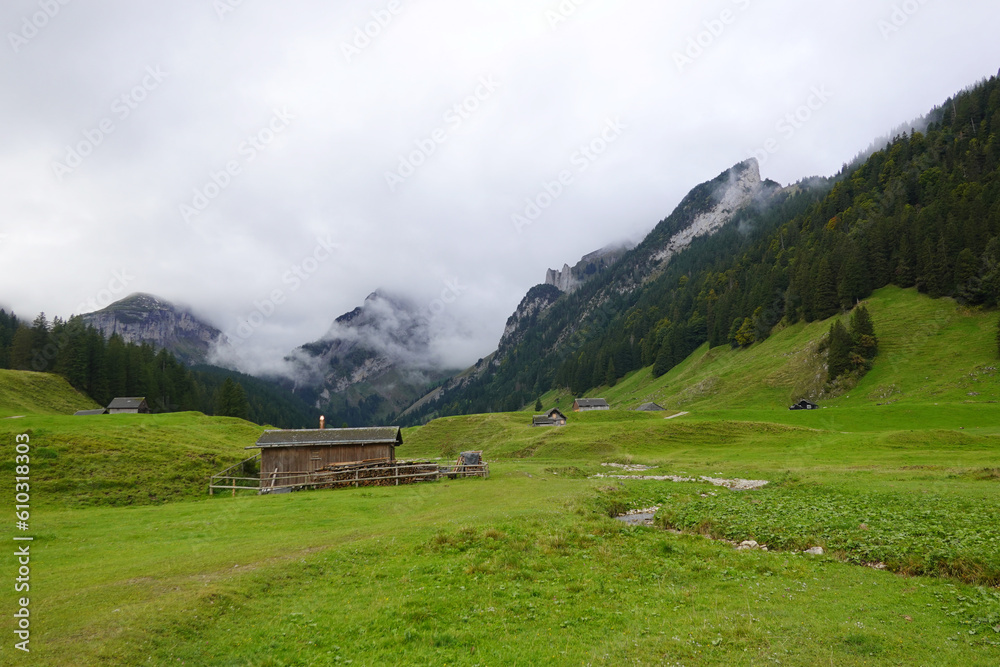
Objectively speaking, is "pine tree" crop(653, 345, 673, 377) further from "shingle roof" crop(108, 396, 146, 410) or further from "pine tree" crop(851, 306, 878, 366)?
"shingle roof" crop(108, 396, 146, 410)

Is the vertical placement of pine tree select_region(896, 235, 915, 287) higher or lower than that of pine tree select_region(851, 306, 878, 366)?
higher

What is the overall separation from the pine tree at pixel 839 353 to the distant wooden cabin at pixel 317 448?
8458 centimetres

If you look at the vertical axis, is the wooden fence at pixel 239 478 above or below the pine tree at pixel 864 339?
below

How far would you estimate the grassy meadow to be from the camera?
11.2 meters

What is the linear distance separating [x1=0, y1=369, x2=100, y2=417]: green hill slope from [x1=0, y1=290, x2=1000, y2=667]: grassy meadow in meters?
56.2

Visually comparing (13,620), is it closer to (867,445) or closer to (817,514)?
(817,514)

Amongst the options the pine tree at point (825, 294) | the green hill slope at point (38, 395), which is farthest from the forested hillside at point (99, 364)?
the pine tree at point (825, 294)

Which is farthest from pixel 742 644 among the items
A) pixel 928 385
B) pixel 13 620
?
pixel 928 385

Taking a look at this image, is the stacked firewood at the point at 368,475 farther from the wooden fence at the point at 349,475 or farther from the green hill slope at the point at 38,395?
the green hill slope at the point at 38,395

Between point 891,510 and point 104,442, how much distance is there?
57.6 m

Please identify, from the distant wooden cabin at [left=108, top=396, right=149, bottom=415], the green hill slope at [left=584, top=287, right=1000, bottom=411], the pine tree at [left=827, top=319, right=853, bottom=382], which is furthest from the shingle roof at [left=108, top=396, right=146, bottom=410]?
the pine tree at [left=827, top=319, right=853, bottom=382]

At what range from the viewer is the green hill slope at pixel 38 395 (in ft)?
275

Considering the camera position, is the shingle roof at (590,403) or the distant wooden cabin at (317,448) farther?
the shingle roof at (590,403)

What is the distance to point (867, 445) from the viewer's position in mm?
54969
